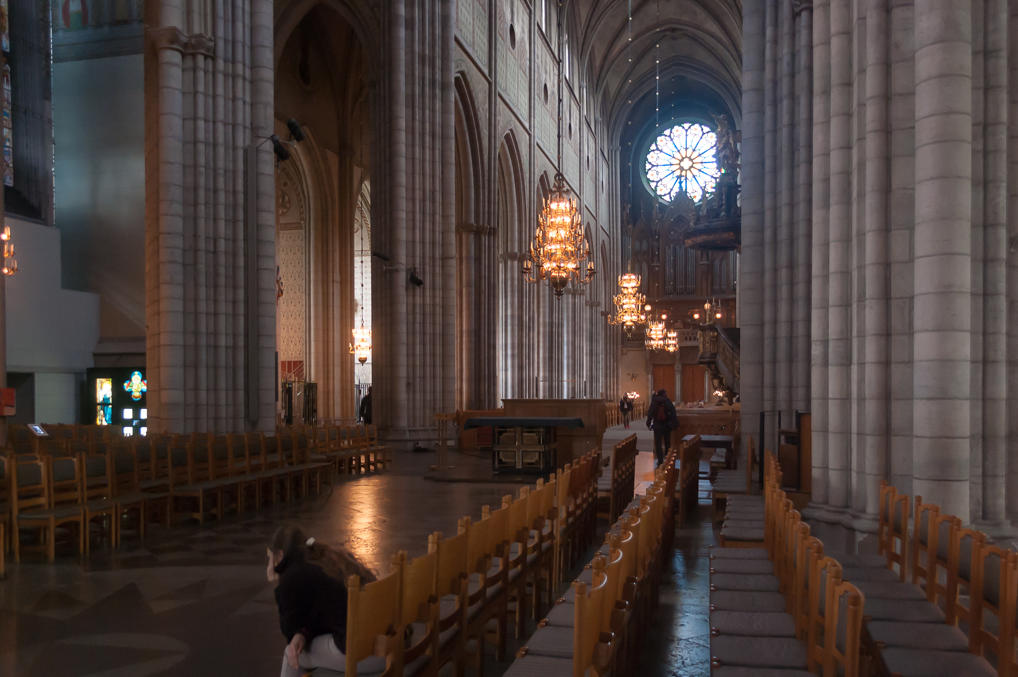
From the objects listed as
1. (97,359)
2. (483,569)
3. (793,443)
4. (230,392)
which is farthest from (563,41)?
(483,569)

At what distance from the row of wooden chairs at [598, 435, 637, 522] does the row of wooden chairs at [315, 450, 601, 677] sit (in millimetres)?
2267

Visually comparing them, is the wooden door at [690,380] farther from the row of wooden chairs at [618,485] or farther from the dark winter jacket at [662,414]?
the row of wooden chairs at [618,485]

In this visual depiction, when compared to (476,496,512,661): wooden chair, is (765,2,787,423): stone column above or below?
above

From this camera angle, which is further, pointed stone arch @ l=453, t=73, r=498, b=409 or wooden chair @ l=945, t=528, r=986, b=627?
pointed stone arch @ l=453, t=73, r=498, b=409

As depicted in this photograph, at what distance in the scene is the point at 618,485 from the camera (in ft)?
32.0

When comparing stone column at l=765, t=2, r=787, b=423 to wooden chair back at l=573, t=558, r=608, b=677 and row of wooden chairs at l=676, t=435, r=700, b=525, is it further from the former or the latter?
wooden chair back at l=573, t=558, r=608, b=677

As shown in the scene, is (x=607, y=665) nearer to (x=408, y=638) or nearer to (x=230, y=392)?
(x=408, y=638)

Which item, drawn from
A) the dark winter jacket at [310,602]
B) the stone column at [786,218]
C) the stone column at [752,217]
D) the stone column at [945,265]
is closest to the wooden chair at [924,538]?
the stone column at [945,265]

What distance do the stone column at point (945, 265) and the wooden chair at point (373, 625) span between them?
427 cm

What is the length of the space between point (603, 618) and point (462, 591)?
103 centimetres

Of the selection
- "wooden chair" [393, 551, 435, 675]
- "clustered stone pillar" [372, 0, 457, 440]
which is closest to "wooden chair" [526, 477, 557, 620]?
"wooden chair" [393, 551, 435, 675]

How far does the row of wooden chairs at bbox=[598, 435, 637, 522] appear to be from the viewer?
929cm

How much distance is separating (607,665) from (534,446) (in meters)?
9.98

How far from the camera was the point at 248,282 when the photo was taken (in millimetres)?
14094
